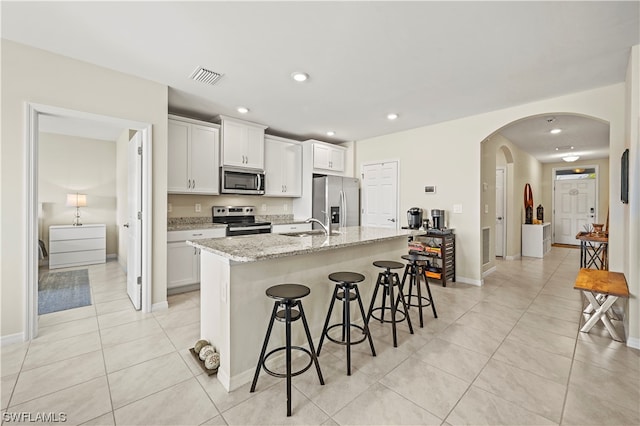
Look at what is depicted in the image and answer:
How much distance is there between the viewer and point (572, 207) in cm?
825

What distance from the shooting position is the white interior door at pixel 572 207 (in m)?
7.93

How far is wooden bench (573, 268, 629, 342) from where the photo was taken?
2.43m

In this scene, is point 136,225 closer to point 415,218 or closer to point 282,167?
point 282,167

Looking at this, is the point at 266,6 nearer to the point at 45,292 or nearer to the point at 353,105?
the point at 353,105

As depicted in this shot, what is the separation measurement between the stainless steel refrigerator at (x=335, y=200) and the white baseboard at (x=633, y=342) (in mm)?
3623

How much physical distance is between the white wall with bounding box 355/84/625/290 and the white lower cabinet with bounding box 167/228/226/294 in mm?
3536

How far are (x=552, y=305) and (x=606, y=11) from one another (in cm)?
305

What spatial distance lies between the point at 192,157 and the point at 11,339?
2.63 metres

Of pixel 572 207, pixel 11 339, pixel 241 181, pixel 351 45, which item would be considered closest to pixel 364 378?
pixel 351 45

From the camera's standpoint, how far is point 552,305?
3.37 m

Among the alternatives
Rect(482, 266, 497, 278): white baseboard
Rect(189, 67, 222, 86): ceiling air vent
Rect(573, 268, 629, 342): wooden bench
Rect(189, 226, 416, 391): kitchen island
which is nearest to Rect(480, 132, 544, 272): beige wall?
Rect(482, 266, 497, 278): white baseboard

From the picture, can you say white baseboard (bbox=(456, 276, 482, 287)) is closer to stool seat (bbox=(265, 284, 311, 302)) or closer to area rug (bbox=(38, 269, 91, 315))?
stool seat (bbox=(265, 284, 311, 302))

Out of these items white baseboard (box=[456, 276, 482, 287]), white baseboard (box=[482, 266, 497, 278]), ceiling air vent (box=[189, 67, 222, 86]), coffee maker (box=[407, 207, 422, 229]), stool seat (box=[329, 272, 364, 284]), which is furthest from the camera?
white baseboard (box=[482, 266, 497, 278])

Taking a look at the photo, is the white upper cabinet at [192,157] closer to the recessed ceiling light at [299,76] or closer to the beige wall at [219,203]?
the beige wall at [219,203]
